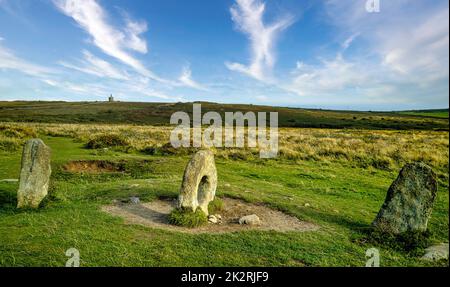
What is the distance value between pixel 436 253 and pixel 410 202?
6.39ft

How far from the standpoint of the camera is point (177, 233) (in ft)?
30.6

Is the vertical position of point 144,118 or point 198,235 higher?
point 144,118

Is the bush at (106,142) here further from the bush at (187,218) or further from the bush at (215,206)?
the bush at (187,218)

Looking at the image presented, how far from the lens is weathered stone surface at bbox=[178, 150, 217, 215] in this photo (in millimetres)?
10430

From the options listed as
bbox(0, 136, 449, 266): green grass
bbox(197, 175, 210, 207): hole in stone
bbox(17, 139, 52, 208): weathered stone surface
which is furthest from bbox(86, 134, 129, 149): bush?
bbox(197, 175, 210, 207): hole in stone

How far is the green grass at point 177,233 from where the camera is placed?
7777mm

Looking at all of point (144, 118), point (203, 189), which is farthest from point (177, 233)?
point (144, 118)

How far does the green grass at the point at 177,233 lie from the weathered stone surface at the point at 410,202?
2.28 feet

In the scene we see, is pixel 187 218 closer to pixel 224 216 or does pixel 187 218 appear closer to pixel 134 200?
pixel 224 216

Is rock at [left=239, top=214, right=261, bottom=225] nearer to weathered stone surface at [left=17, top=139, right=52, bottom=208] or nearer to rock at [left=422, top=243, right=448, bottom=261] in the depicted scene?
rock at [left=422, top=243, right=448, bottom=261]

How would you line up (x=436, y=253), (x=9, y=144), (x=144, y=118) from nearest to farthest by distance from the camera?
(x=436, y=253)
(x=9, y=144)
(x=144, y=118)

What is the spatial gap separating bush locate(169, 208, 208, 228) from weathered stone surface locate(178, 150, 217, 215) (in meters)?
0.16
